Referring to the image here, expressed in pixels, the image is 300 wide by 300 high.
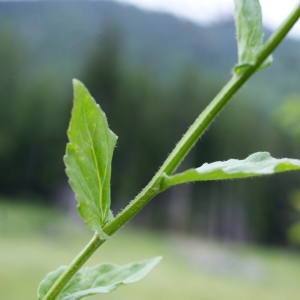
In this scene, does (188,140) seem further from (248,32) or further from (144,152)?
(144,152)

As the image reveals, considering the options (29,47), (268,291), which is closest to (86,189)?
(268,291)

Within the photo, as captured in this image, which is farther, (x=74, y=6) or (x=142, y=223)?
(x=74, y=6)

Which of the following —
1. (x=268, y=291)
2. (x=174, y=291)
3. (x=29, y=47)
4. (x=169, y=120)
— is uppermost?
(x=29, y=47)

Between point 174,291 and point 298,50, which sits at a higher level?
point 298,50

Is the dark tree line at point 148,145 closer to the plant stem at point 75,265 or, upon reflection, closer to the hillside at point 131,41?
the hillside at point 131,41

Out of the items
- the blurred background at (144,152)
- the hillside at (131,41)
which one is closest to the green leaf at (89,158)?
the blurred background at (144,152)

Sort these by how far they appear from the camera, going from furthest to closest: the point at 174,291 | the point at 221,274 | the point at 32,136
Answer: the point at 32,136 → the point at 221,274 → the point at 174,291

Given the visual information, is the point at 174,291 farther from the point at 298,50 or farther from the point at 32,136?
the point at 298,50
